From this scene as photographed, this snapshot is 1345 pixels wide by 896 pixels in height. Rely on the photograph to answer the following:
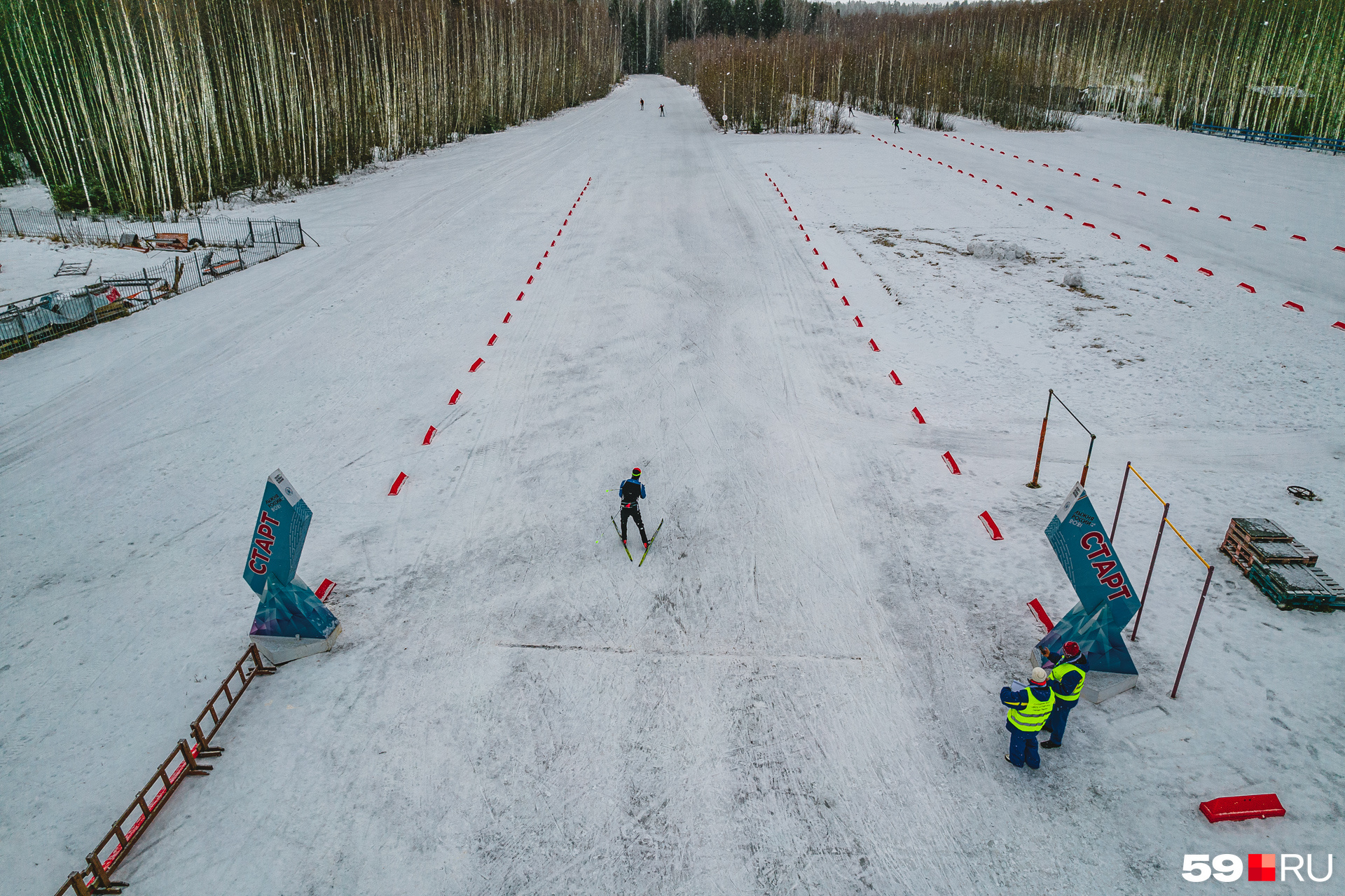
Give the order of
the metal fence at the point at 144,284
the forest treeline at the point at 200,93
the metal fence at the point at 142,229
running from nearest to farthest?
the metal fence at the point at 144,284 → the metal fence at the point at 142,229 → the forest treeline at the point at 200,93

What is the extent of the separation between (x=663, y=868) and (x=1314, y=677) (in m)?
7.41

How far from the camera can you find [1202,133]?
44312mm

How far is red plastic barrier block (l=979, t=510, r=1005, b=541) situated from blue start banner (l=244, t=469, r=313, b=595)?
9245 mm

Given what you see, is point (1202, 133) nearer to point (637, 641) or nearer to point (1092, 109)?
point (1092, 109)

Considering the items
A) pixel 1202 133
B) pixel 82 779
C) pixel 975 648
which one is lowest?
pixel 82 779

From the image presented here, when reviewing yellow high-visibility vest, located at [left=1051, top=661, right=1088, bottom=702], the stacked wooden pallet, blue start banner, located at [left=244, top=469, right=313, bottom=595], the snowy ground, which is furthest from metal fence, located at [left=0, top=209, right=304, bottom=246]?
the stacked wooden pallet

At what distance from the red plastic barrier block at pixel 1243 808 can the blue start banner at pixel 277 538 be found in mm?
9550

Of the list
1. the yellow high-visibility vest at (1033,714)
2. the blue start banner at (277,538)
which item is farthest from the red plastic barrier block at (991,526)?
the blue start banner at (277,538)

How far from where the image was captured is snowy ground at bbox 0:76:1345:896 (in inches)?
247

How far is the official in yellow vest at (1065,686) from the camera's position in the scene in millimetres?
6664

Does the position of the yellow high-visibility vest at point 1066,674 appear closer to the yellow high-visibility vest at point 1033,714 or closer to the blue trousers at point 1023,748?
the yellow high-visibility vest at point 1033,714

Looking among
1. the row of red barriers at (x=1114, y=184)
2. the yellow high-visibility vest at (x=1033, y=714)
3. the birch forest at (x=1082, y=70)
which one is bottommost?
the yellow high-visibility vest at (x=1033, y=714)

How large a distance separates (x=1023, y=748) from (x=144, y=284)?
2566 centimetres

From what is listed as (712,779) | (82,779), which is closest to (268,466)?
(82,779)
